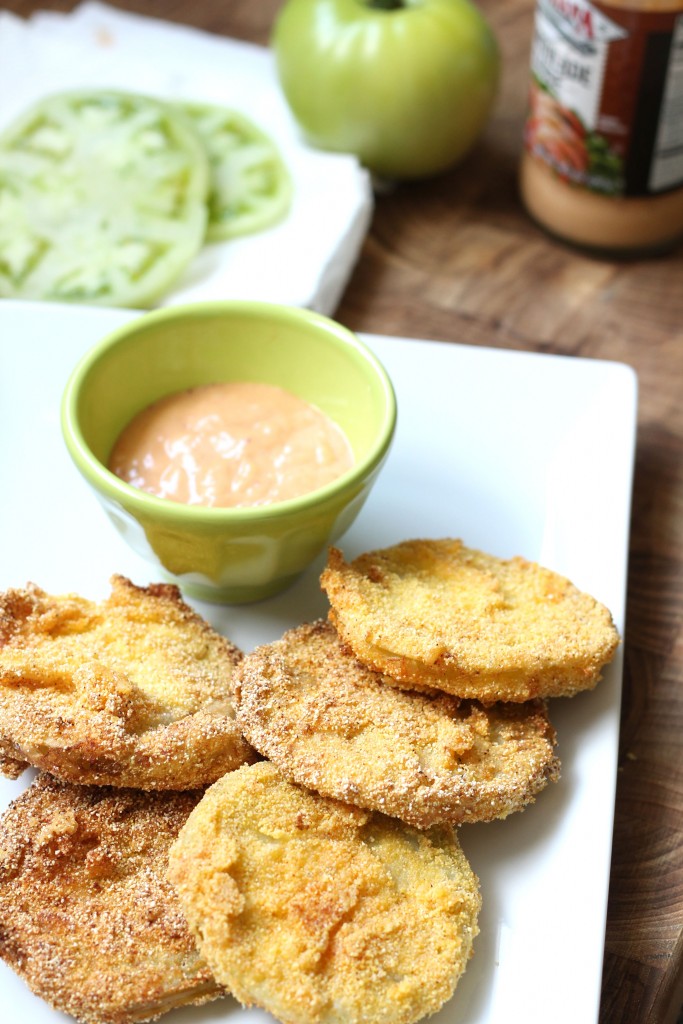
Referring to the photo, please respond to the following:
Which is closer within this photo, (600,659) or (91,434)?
(600,659)

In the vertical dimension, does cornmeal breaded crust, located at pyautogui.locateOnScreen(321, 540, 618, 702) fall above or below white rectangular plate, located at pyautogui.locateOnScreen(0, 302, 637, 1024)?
above

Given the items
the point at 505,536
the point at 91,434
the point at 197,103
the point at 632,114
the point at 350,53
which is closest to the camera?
the point at 91,434

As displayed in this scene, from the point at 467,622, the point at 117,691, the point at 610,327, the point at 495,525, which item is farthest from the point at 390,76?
the point at 117,691

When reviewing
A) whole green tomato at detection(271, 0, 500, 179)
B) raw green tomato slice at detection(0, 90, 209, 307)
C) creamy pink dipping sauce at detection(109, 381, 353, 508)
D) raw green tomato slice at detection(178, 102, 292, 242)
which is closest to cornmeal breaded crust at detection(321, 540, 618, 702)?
creamy pink dipping sauce at detection(109, 381, 353, 508)

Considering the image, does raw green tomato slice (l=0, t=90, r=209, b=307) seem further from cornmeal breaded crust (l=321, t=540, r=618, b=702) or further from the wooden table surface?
cornmeal breaded crust (l=321, t=540, r=618, b=702)

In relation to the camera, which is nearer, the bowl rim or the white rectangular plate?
the white rectangular plate

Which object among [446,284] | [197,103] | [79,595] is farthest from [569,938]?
[197,103]

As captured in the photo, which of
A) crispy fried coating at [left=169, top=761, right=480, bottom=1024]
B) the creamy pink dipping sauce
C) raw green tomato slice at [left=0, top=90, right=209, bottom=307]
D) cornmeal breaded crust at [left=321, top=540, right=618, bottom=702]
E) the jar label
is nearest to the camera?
crispy fried coating at [left=169, top=761, right=480, bottom=1024]

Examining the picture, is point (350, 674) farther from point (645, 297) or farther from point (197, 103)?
point (197, 103)
